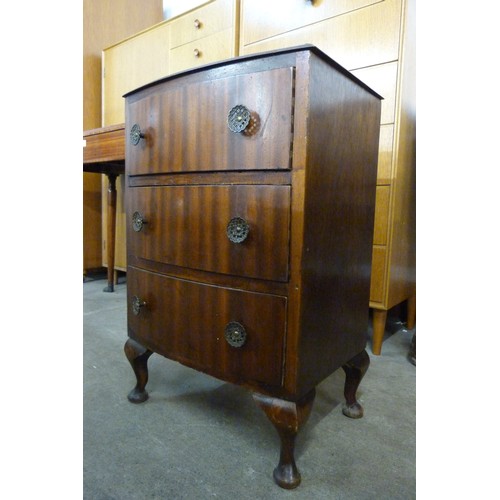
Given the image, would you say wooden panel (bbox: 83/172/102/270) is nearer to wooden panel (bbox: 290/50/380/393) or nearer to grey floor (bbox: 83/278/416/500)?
grey floor (bbox: 83/278/416/500)

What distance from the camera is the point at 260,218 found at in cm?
69

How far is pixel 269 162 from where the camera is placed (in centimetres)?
66

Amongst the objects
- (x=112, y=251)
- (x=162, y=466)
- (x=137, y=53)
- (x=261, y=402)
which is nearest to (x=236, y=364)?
(x=261, y=402)

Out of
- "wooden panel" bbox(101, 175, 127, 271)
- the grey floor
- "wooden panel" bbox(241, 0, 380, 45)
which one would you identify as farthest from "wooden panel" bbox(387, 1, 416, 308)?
"wooden panel" bbox(101, 175, 127, 271)

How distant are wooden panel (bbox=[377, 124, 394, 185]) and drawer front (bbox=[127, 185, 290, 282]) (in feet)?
2.34

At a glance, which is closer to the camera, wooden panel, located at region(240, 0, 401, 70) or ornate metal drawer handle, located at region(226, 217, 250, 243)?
ornate metal drawer handle, located at region(226, 217, 250, 243)

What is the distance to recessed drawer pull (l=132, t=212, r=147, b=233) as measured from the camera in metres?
0.89

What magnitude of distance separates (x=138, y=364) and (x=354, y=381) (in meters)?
0.59

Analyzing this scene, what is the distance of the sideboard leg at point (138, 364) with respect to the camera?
0.98m

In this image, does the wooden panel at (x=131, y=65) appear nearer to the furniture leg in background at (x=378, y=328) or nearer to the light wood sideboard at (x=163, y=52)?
the light wood sideboard at (x=163, y=52)

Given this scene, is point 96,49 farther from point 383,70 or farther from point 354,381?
point 354,381

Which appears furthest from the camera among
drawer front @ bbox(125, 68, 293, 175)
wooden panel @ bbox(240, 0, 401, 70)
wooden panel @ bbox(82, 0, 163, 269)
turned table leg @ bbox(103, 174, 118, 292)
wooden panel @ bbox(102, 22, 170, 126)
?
wooden panel @ bbox(82, 0, 163, 269)
